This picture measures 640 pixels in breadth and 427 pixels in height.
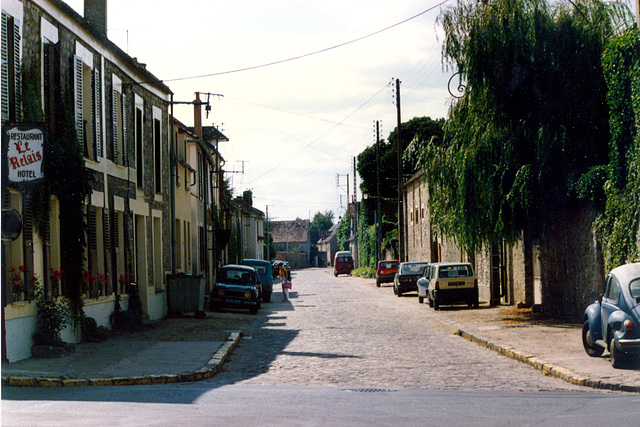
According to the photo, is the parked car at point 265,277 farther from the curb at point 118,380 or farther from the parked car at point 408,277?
the curb at point 118,380

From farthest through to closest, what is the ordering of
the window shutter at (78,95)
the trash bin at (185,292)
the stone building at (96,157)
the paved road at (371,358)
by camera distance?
the trash bin at (185,292)
the window shutter at (78,95)
the stone building at (96,157)
the paved road at (371,358)

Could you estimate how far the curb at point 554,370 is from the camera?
11.0m

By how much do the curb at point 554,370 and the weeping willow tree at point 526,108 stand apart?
5.08 meters

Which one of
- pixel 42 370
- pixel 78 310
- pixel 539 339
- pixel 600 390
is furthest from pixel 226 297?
pixel 600 390

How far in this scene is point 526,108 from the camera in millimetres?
21344

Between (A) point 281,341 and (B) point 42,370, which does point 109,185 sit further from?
(B) point 42,370

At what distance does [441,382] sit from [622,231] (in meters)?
7.49

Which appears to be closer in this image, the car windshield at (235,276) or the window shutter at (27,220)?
the window shutter at (27,220)

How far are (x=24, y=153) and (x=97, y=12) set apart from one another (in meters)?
11.8

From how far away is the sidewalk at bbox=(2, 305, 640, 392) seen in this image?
1170cm

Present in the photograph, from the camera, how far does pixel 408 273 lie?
40.1 meters

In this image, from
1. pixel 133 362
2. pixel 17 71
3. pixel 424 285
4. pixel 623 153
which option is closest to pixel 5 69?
pixel 17 71

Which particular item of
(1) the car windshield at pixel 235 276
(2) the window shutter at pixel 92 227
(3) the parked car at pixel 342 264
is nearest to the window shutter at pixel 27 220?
(2) the window shutter at pixel 92 227

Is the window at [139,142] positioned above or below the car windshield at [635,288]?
above
